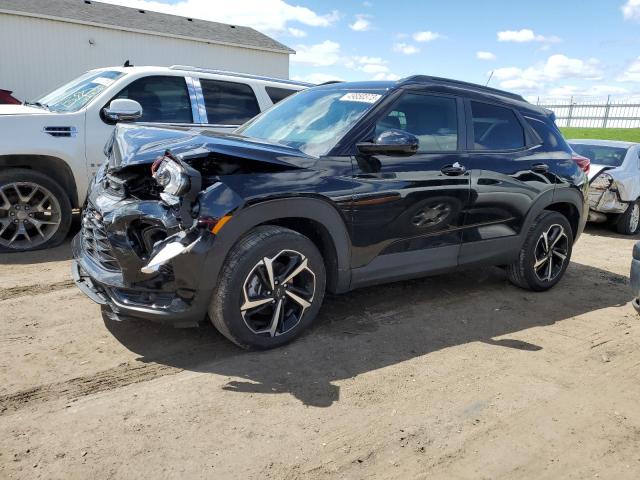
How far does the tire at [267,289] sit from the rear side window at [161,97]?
10.9 feet

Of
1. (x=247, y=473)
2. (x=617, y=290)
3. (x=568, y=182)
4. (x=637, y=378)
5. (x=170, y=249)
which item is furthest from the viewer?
(x=617, y=290)

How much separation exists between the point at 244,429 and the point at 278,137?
2293mm

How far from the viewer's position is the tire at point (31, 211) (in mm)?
5441

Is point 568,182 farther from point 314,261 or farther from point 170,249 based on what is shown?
point 170,249

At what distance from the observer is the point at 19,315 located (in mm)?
4062

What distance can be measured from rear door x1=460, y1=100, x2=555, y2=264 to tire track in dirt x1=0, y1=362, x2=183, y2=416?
8.69 feet

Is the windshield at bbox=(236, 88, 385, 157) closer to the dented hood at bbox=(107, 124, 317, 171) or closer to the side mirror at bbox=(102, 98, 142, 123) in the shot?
the dented hood at bbox=(107, 124, 317, 171)

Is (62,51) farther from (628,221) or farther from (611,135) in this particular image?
(611,135)

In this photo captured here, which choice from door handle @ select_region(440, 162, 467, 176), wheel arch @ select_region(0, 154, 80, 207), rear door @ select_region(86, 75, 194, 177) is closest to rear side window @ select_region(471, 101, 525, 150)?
door handle @ select_region(440, 162, 467, 176)

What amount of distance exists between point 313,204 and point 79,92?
4154mm

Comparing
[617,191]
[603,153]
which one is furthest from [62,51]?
[617,191]

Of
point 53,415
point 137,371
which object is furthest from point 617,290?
point 53,415

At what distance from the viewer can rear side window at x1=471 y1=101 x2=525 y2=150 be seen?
462 cm

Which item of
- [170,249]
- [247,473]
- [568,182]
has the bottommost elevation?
[247,473]
